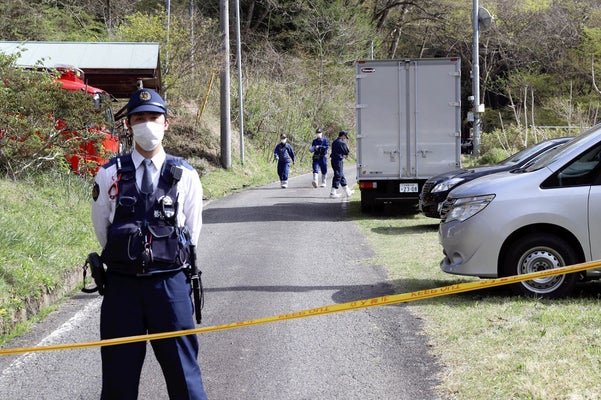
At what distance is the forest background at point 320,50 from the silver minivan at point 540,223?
20973 mm

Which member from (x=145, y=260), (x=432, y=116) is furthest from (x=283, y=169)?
(x=145, y=260)

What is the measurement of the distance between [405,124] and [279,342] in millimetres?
9972

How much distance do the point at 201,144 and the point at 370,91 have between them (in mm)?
16610

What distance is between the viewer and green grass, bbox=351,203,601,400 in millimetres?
5117

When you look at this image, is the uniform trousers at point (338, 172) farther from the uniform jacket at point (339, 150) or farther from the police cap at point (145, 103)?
the police cap at point (145, 103)

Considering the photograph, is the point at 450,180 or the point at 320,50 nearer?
the point at 450,180

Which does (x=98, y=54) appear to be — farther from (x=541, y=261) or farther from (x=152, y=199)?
(x=152, y=199)

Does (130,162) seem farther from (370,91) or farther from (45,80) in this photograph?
(370,91)

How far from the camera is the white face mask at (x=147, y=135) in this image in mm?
4031

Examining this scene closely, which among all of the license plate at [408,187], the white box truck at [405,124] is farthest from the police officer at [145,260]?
the license plate at [408,187]

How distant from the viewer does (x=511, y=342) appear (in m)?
6.13

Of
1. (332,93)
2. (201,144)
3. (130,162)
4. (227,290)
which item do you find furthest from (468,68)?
(130,162)

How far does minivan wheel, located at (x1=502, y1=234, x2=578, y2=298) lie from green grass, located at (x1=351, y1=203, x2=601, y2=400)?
14cm

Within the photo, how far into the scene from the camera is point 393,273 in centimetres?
979
